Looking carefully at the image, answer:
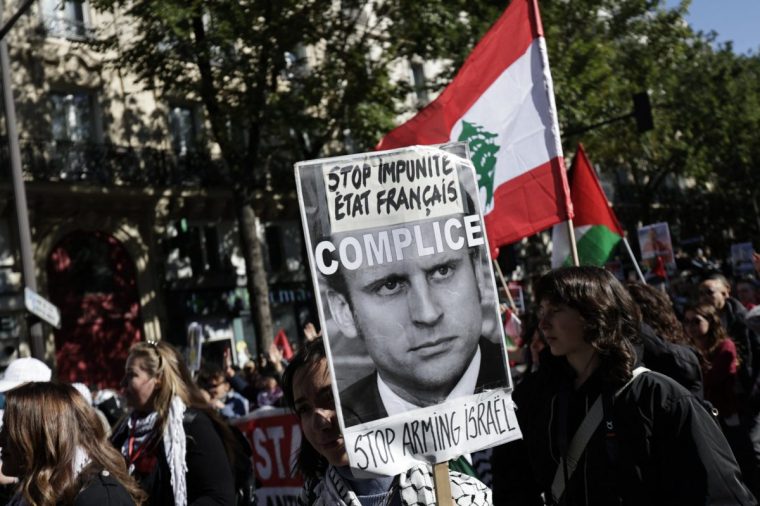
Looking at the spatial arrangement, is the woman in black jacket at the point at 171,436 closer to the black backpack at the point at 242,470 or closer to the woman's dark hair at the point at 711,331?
the black backpack at the point at 242,470

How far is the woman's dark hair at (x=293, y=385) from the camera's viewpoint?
2.80 meters

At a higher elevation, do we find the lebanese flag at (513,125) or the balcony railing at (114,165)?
the balcony railing at (114,165)

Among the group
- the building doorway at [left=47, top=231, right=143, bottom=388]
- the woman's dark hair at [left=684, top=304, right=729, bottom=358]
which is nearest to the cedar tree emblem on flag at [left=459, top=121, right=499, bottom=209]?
the woman's dark hair at [left=684, top=304, right=729, bottom=358]

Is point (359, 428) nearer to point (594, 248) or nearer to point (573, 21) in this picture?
point (594, 248)

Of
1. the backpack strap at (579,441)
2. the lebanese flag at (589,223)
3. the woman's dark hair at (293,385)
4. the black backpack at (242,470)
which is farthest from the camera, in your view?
the lebanese flag at (589,223)

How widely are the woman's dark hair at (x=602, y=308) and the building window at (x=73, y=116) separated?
20524 millimetres

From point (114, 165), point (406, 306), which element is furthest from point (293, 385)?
point (114, 165)

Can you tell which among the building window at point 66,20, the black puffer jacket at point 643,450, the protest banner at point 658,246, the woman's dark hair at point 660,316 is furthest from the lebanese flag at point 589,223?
the building window at point 66,20

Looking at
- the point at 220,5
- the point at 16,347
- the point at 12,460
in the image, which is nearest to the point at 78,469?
the point at 12,460

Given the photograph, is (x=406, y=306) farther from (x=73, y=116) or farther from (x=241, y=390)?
(x=73, y=116)

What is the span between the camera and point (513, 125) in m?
6.05

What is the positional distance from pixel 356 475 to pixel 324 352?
41 centimetres

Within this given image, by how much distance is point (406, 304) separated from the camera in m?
2.75

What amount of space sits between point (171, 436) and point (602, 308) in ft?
6.45
